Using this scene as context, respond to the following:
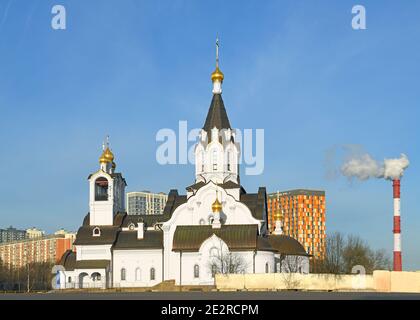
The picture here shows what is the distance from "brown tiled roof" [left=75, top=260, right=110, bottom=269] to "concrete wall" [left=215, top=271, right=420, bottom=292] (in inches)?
683

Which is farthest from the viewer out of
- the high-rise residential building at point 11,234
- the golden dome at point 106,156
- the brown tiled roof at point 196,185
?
the high-rise residential building at point 11,234

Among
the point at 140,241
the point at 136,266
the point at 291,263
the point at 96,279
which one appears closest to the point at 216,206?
the point at 140,241

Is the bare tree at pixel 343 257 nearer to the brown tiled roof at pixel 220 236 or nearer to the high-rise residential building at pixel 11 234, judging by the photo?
the brown tiled roof at pixel 220 236

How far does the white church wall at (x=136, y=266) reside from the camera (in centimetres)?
6378

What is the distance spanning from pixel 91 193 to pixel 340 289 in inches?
1192

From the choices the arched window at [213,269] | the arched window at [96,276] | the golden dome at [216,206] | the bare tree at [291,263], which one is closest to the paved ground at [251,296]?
the arched window at [213,269]

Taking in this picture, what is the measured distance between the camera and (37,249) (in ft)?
484

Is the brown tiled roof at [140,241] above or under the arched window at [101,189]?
under

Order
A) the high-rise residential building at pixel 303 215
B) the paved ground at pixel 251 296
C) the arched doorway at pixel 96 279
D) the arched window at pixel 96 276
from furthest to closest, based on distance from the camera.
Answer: the high-rise residential building at pixel 303 215, the arched window at pixel 96 276, the arched doorway at pixel 96 279, the paved ground at pixel 251 296

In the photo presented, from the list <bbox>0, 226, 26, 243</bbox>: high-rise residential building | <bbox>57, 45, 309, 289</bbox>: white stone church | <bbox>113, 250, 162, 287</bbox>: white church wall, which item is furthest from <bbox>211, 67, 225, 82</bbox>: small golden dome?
<bbox>0, 226, 26, 243</bbox>: high-rise residential building

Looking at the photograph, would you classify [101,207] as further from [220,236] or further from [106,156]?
[220,236]

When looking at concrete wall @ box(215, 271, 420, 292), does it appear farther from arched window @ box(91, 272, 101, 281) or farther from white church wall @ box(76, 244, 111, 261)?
white church wall @ box(76, 244, 111, 261)

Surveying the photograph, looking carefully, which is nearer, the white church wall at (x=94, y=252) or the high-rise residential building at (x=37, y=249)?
the white church wall at (x=94, y=252)
